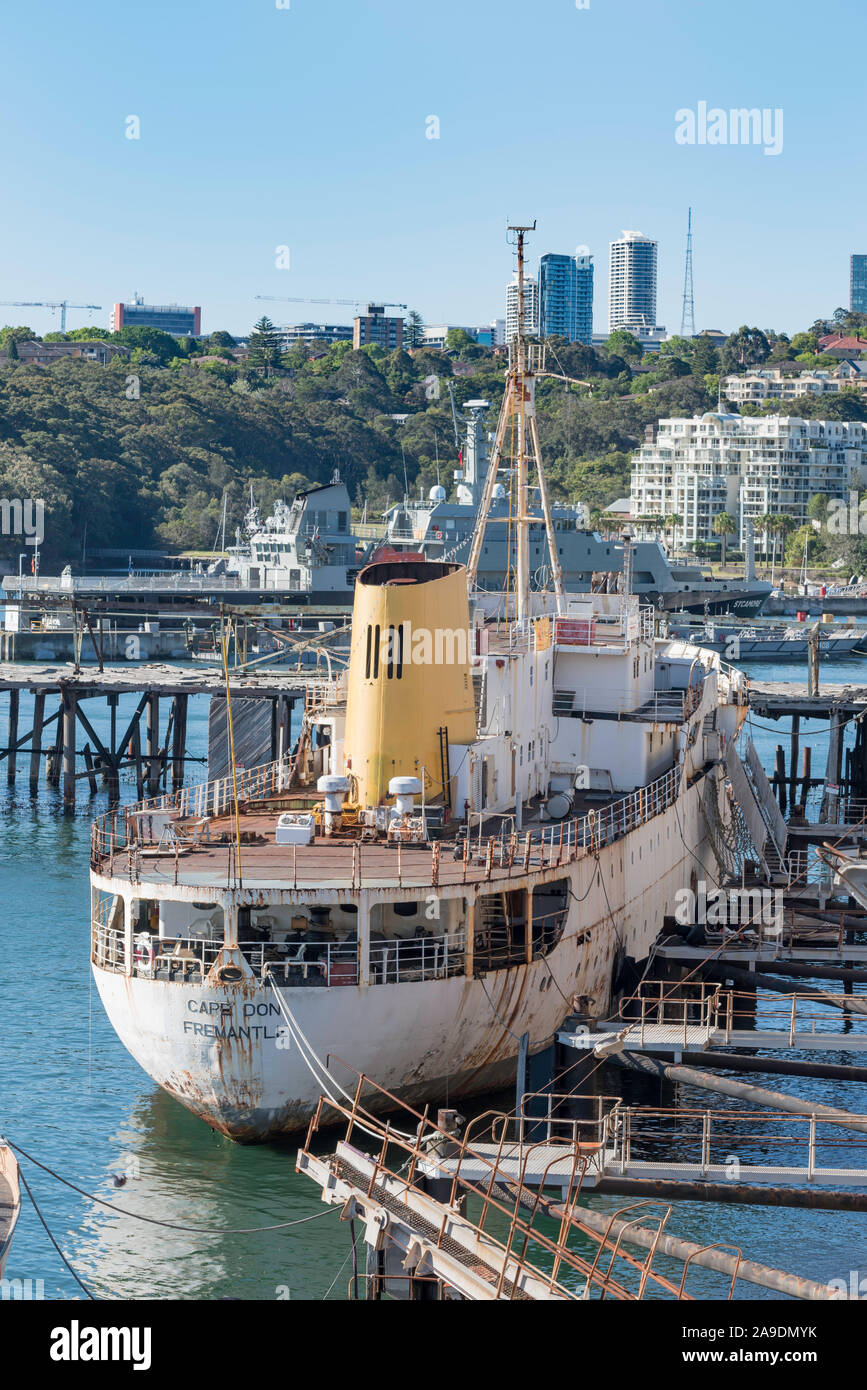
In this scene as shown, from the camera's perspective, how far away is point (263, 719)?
2280 inches

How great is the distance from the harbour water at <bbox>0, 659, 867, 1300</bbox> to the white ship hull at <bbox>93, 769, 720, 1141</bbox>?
44.1 inches

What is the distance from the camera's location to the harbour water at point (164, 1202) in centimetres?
2344

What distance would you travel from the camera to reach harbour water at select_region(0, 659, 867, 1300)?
76.9ft

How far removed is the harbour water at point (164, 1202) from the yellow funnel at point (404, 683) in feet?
20.4

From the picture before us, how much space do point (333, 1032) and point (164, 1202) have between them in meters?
3.53

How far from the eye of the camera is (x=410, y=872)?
90.2ft

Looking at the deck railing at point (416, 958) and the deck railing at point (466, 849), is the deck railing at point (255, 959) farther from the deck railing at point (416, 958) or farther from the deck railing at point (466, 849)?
the deck railing at point (466, 849)

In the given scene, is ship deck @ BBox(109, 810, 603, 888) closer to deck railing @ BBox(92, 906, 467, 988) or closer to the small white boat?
deck railing @ BBox(92, 906, 467, 988)

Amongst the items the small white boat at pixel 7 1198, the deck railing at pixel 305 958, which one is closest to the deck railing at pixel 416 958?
the deck railing at pixel 305 958

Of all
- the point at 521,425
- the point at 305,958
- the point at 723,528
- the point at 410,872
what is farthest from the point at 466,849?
the point at 723,528

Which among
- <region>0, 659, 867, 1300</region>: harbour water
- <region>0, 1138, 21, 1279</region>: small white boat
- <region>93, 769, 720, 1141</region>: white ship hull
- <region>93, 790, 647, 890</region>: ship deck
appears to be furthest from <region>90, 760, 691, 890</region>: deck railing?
<region>0, 1138, 21, 1279</region>: small white boat

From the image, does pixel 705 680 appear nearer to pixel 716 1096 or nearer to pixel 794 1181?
pixel 716 1096

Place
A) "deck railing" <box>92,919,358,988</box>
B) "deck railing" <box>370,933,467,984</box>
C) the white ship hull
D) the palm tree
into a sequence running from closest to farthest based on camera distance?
1. the white ship hull
2. "deck railing" <box>92,919,358,988</box>
3. "deck railing" <box>370,933,467,984</box>
4. the palm tree

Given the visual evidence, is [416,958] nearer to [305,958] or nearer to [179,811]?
[305,958]
